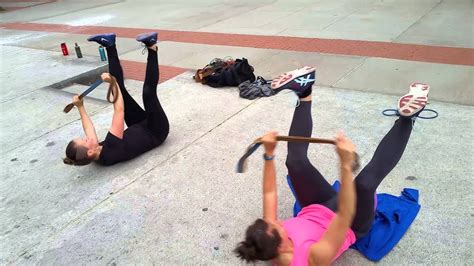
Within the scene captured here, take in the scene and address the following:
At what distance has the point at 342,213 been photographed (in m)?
1.91

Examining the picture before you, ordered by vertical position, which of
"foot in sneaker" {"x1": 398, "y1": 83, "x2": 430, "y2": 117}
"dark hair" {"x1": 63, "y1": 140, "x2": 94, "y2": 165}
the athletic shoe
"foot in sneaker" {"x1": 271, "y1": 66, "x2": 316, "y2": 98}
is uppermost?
the athletic shoe

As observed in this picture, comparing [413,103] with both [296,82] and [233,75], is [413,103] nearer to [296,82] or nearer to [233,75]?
[296,82]

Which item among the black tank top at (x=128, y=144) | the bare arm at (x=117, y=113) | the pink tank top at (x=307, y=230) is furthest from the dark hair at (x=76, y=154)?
the pink tank top at (x=307, y=230)

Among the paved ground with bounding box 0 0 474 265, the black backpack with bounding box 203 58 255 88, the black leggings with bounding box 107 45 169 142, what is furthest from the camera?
the black backpack with bounding box 203 58 255 88

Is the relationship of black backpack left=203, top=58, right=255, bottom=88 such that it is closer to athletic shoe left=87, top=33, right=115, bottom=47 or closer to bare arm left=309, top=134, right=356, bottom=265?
athletic shoe left=87, top=33, right=115, bottom=47

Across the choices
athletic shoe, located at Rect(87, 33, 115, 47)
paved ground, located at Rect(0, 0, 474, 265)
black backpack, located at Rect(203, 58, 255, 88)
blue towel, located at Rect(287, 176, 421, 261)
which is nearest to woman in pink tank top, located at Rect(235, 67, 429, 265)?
blue towel, located at Rect(287, 176, 421, 261)

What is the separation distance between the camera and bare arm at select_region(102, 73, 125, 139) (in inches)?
147

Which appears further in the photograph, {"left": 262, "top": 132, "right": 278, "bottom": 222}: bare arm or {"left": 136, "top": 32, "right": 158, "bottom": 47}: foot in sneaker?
{"left": 136, "top": 32, "right": 158, "bottom": 47}: foot in sneaker

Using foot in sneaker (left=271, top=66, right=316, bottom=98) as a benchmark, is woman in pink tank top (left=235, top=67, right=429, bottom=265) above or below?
below

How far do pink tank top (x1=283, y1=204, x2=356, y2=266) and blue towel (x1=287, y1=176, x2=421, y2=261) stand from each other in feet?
0.56

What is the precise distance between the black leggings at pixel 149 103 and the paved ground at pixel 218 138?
0.27 meters

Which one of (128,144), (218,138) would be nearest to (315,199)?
(218,138)

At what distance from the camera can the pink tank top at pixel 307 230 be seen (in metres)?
2.05

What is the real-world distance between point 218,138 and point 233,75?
151 centimetres
